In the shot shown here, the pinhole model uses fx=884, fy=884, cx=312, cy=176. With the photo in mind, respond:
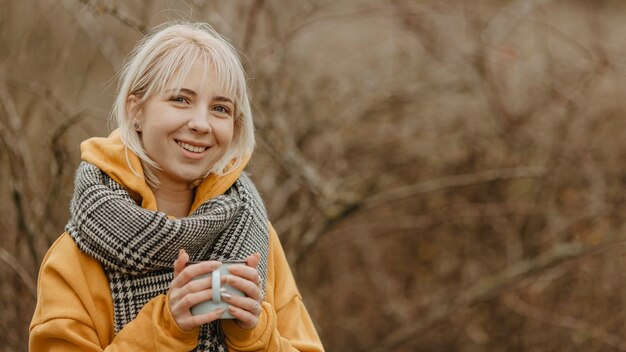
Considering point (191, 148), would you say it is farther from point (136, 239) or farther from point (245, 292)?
point (245, 292)

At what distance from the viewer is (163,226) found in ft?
6.12

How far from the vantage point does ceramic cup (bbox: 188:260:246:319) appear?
5.77 ft

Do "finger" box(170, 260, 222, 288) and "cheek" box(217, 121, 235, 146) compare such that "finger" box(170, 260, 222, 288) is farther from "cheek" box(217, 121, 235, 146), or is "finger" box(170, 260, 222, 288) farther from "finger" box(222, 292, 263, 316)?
"cheek" box(217, 121, 235, 146)

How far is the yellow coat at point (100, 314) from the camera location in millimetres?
1836

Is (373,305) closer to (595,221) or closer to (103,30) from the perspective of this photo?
(595,221)

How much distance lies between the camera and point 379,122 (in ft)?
14.5

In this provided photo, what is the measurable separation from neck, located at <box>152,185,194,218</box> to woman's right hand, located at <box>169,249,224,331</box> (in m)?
0.26

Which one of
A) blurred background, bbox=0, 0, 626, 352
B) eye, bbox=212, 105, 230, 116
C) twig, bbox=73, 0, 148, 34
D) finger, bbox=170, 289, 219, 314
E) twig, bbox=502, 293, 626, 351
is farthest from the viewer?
twig, bbox=502, 293, 626, 351

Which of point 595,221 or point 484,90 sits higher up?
point 484,90

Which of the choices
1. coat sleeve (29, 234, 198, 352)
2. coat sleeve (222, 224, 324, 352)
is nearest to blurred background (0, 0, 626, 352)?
coat sleeve (222, 224, 324, 352)

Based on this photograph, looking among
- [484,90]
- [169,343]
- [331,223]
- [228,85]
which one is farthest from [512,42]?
[169,343]

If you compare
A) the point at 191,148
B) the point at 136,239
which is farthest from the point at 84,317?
the point at 191,148

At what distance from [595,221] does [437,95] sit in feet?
3.17

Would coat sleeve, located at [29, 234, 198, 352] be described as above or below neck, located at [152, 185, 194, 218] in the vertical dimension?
below
